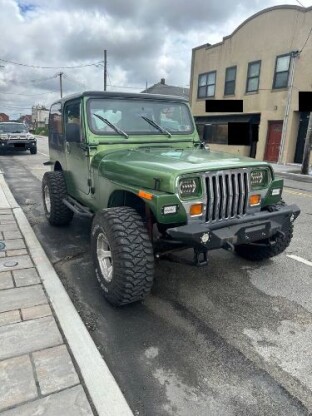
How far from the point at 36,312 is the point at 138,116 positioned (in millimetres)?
2673

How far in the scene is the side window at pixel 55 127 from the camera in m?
5.50

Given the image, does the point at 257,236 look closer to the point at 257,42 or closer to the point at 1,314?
the point at 1,314

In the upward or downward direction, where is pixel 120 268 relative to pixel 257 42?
downward

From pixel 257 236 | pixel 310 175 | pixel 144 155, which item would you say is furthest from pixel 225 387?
pixel 310 175

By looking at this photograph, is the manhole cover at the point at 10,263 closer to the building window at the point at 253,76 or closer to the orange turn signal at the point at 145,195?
the orange turn signal at the point at 145,195

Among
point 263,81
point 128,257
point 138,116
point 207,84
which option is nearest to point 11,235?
point 138,116

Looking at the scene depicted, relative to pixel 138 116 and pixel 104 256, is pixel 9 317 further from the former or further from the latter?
pixel 138 116

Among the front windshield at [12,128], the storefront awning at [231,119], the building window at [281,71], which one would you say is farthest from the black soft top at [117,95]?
the storefront awning at [231,119]

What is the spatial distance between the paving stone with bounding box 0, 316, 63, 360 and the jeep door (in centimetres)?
198

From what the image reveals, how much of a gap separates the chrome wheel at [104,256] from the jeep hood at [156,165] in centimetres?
64

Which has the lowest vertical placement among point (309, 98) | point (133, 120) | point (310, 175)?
point (310, 175)

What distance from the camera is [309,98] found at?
15.8 metres

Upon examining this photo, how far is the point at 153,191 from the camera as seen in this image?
3.10 meters

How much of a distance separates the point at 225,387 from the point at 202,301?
1207 mm
